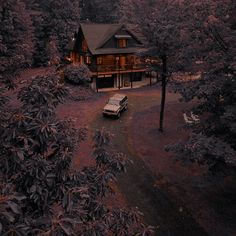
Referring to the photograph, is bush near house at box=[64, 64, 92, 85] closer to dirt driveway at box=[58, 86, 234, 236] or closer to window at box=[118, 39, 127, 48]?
window at box=[118, 39, 127, 48]

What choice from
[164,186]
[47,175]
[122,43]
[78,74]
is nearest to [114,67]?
[122,43]

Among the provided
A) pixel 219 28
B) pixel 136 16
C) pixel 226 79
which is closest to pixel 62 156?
pixel 226 79

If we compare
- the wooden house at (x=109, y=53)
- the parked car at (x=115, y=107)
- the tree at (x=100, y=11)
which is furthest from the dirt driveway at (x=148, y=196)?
the tree at (x=100, y=11)

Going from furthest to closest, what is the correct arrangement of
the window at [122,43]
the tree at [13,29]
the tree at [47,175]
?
the window at [122,43]
the tree at [13,29]
the tree at [47,175]

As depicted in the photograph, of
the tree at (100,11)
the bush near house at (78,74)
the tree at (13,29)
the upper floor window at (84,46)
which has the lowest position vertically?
the bush near house at (78,74)

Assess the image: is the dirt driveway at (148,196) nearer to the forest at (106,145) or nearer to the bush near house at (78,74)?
the forest at (106,145)

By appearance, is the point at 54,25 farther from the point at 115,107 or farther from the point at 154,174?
the point at 154,174
